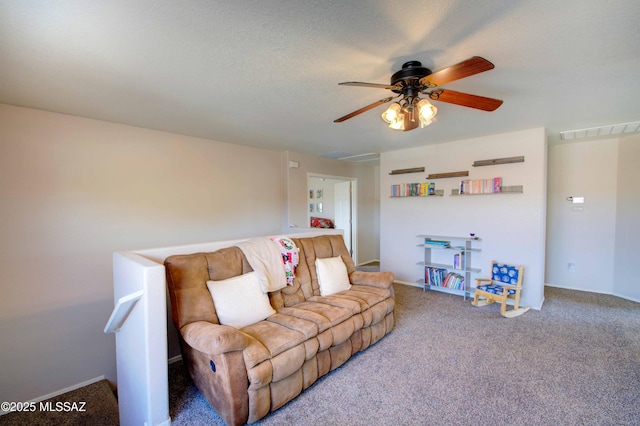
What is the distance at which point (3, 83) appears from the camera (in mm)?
2045

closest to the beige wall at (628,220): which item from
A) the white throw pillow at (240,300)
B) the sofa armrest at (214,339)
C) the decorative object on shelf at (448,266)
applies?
the decorative object on shelf at (448,266)

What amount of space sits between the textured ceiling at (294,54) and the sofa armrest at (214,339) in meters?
1.73

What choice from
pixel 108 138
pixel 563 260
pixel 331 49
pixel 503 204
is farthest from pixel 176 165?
pixel 563 260

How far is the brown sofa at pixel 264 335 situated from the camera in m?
1.68

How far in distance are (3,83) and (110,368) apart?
9.05 feet

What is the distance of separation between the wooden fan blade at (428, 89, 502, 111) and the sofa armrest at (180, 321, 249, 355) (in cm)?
206

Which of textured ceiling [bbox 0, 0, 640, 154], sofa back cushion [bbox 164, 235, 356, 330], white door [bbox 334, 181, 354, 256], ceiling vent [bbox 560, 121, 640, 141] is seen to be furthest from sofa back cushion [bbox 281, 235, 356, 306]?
ceiling vent [bbox 560, 121, 640, 141]

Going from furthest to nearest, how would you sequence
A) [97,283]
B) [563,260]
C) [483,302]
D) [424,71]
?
[563,260], [483,302], [97,283], [424,71]

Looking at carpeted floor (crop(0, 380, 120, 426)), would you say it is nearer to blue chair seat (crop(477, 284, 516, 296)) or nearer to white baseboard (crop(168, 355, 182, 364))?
white baseboard (crop(168, 355, 182, 364))

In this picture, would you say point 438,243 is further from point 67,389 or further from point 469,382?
point 67,389

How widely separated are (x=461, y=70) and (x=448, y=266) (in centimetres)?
336

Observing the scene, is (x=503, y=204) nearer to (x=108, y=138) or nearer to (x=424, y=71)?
(x=424, y=71)

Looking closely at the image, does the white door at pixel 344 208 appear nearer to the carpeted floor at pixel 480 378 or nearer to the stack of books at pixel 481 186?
the stack of books at pixel 481 186

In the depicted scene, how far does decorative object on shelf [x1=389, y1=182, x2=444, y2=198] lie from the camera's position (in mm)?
4371
